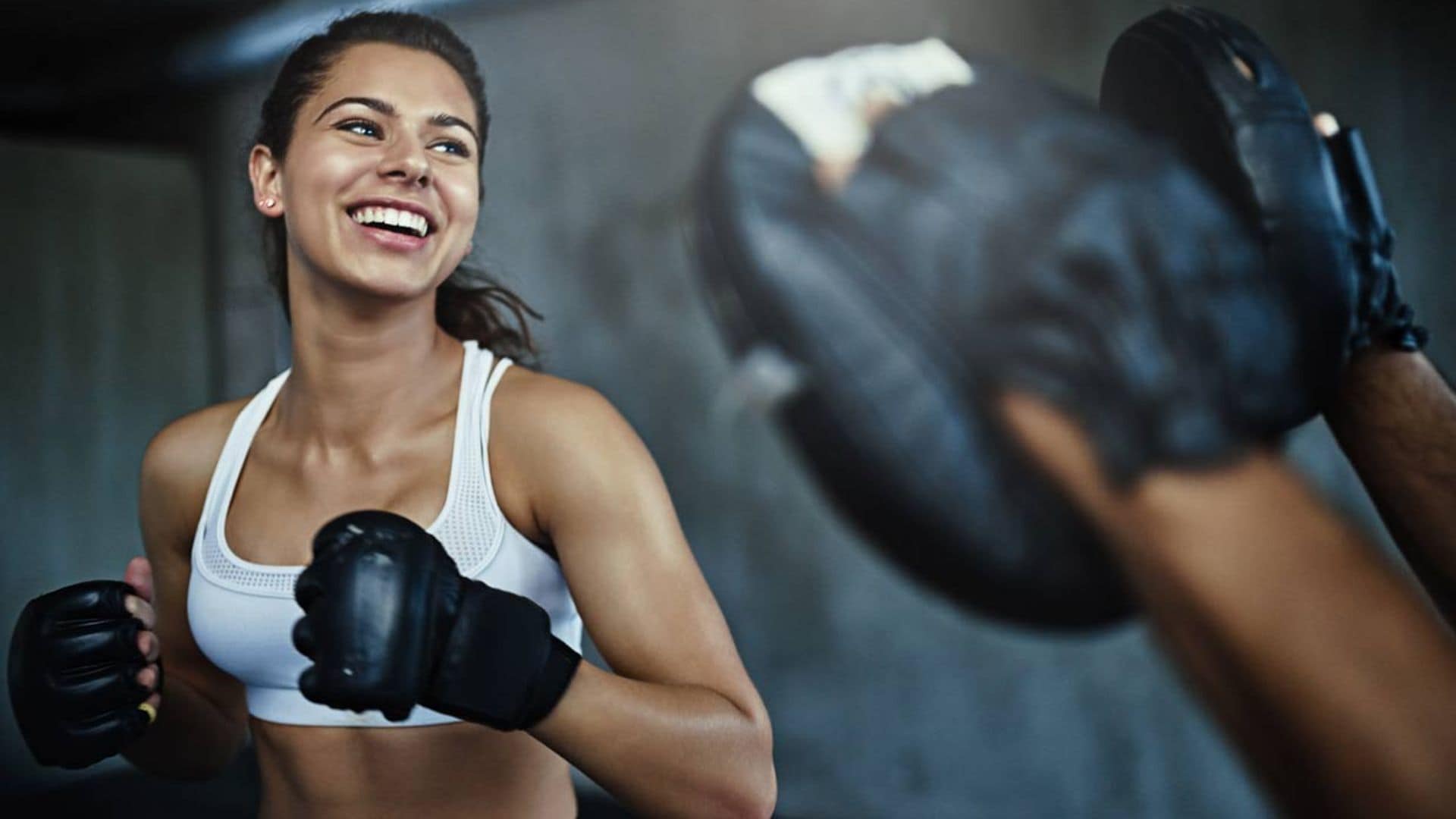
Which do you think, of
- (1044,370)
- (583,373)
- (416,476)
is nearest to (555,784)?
(416,476)

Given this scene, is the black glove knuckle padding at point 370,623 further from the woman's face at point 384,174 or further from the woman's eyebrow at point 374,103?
the woman's eyebrow at point 374,103

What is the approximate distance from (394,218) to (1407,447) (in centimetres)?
102

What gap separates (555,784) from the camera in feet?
3.97

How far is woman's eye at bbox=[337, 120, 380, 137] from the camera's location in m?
1.25

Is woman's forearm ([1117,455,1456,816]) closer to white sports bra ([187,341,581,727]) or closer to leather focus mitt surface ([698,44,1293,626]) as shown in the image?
leather focus mitt surface ([698,44,1293,626])

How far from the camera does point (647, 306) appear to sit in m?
2.17

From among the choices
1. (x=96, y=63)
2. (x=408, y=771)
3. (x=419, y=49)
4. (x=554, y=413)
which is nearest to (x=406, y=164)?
(x=419, y=49)

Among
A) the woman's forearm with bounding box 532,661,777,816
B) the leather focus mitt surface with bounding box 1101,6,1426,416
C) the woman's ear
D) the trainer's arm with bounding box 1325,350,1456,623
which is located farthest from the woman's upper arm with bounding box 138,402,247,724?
the trainer's arm with bounding box 1325,350,1456,623

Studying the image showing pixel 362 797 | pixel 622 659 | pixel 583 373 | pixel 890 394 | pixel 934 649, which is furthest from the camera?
pixel 583 373

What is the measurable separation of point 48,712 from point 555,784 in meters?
0.48

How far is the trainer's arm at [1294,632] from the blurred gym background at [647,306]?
0.29 feet

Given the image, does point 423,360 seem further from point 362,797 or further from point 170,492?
point 362,797

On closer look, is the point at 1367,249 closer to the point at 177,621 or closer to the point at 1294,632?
the point at 1294,632

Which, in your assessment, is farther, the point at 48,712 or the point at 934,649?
the point at 934,649
